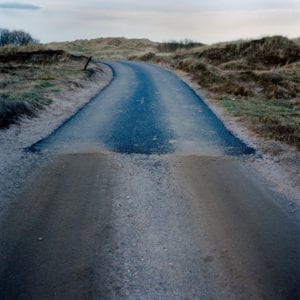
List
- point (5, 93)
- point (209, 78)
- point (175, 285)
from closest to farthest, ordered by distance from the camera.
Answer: point (175, 285)
point (5, 93)
point (209, 78)

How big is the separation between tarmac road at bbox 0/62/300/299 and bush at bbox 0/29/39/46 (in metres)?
78.8

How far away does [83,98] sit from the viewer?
1858 cm

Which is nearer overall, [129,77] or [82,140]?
[82,140]

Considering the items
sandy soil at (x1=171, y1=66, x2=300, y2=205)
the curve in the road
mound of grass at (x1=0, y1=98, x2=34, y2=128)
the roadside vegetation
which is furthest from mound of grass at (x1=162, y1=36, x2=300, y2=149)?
mound of grass at (x1=0, y1=98, x2=34, y2=128)

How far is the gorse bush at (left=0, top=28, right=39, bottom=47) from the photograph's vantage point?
81.9 m

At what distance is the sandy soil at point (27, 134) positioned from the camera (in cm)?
802

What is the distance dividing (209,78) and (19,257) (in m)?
21.3

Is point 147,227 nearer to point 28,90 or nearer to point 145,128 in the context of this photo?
point 145,128

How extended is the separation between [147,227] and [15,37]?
283ft

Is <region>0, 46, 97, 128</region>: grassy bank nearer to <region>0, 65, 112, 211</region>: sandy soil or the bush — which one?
<region>0, 65, 112, 211</region>: sandy soil

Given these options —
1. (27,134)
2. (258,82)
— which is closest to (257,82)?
A: (258,82)

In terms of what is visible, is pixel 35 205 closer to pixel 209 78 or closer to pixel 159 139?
pixel 159 139

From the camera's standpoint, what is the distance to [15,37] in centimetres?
8412

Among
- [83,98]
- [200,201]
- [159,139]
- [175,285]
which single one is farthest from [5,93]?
[175,285]
